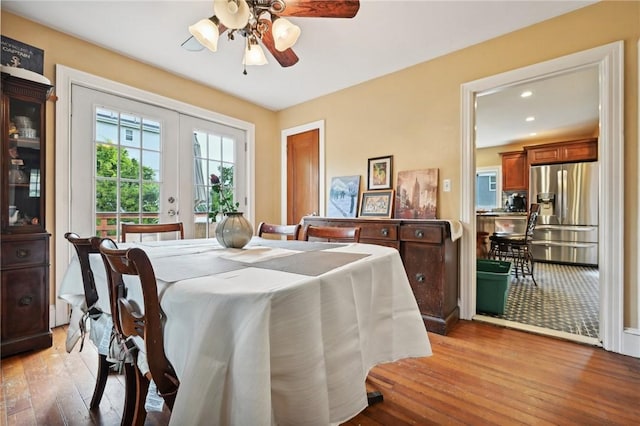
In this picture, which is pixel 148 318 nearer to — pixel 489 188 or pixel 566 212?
pixel 566 212

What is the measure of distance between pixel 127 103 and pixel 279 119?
6.45 ft

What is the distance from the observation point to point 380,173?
10.4 feet

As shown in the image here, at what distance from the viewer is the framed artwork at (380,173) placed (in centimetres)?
310

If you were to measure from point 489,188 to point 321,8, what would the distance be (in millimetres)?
6668

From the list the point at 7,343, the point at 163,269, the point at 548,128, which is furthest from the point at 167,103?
the point at 548,128

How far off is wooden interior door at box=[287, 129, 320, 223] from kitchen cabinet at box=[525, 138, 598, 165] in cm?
474

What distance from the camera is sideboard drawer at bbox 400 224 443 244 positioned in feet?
7.52

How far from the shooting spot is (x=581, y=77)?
10.7ft

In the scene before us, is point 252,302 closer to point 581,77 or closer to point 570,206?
point 581,77

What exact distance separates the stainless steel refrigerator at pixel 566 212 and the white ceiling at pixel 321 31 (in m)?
4.05

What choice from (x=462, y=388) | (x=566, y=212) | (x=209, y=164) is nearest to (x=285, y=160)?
(x=209, y=164)

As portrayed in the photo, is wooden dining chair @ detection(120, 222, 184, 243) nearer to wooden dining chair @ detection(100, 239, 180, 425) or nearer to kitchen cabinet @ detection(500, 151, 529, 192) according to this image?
wooden dining chair @ detection(100, 239, 180, 425)

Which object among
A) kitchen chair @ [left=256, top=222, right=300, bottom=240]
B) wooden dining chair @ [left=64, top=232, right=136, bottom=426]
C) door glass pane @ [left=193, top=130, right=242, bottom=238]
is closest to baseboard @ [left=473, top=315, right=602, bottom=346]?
kitchen chair @ [left=256, top=222, right=300, bottom=240]

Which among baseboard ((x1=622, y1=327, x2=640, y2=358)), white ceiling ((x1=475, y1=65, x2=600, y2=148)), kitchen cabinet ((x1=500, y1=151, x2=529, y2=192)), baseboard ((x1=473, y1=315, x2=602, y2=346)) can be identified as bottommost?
baseboard ((x1=473, y1=315, x2=602, y2=346))
